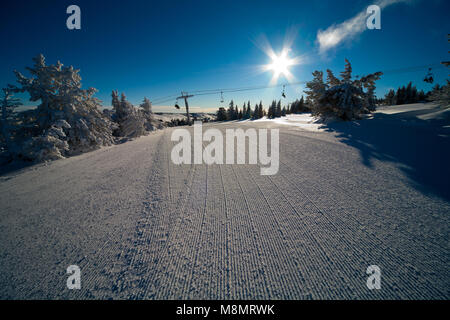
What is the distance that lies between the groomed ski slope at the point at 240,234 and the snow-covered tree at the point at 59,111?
5.24 metres

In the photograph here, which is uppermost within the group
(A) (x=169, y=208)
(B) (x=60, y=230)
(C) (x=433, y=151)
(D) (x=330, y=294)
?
→ (C) (x=433, y=151)

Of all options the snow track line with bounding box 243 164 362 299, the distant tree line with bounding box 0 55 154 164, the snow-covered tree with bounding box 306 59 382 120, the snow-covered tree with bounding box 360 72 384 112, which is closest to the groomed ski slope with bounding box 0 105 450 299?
the snow track line with bounding box 243 164 362 299

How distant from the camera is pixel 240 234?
188cm

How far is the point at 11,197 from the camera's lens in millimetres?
3223

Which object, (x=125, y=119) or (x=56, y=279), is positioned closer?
(x=56, y=279)

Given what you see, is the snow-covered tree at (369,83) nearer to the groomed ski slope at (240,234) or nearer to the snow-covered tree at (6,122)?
the groomed ski slope at (240,234)

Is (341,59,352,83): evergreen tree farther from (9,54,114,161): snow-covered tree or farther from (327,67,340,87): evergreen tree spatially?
(9,54,114,161): snow-covered tree

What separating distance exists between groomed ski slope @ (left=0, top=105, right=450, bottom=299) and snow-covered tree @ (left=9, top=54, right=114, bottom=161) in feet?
17.2

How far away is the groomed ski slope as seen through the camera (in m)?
1.37

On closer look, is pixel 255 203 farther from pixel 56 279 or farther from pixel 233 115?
pixel 233 115

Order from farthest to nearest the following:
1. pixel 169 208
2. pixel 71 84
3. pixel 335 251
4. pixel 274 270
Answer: pixel 71 84 → pixel 169 208 → pixel 335 251 → pixel 274 270

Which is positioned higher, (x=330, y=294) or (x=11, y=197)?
(x=11, y=197)

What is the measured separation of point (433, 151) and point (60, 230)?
26.3 feet
